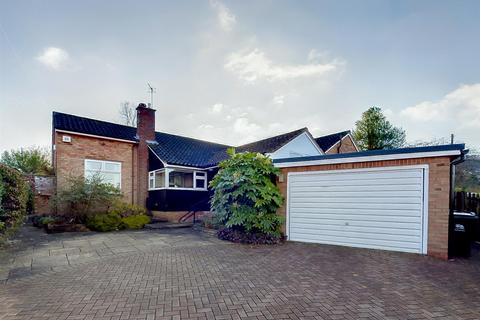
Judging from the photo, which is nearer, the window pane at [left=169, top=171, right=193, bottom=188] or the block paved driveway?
the block paved driveway

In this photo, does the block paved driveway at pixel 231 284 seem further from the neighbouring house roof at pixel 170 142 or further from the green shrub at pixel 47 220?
the neighbouring house roof at pixel 170 142

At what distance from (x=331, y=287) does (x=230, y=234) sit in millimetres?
4622

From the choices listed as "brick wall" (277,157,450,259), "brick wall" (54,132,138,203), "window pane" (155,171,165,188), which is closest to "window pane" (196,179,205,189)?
"window pane" (155,171,165,188)

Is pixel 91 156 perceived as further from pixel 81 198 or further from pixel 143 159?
pixel 81 198

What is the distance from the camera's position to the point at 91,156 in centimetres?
1365

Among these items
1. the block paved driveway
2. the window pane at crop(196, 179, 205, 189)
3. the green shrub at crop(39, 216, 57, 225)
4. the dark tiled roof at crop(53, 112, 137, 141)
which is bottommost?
the green shrub at crop(39, 216, 57, 225)

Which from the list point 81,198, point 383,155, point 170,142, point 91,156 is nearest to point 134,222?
point 81,198

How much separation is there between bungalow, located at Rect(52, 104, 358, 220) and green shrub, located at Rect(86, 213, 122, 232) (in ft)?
10.8

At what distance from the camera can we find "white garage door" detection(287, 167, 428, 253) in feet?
21.9

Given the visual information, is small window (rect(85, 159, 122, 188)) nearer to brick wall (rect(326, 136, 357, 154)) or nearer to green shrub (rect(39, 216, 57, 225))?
green shrub (rect(39, 216, 57, 225))

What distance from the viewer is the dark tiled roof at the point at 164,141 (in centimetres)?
1384

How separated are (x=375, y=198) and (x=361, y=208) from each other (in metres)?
0.49

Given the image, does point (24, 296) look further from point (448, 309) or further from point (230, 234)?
point (448, 309)

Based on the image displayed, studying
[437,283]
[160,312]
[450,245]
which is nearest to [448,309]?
[437,283]
